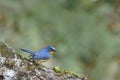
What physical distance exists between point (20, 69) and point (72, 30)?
3.28 metres

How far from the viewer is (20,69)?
5.73ft

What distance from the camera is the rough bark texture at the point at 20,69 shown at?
172 centimetres

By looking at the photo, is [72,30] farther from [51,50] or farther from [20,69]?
[20,69]

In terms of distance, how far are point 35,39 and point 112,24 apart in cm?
147

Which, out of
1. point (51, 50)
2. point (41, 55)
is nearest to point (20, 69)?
point (41, 55)

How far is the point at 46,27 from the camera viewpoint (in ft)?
15.3

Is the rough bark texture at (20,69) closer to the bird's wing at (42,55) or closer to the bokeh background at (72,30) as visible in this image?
the bird's wing at (42,55)

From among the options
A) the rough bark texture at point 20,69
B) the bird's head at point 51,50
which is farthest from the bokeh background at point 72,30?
the rough bark texture at point 20,69

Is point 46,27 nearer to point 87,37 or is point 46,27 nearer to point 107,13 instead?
point 87,37

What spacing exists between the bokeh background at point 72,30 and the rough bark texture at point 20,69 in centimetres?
228

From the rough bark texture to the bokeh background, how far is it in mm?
2281

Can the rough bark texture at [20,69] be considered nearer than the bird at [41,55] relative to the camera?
Yes

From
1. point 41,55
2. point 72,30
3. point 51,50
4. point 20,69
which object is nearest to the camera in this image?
point 20,69

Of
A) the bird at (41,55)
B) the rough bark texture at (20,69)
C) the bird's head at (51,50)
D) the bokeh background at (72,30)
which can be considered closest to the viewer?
the rough bark texture at (20,69)
